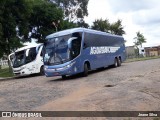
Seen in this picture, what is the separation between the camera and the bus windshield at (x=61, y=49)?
20734 mm

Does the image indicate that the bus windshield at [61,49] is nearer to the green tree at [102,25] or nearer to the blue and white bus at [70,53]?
the blue and white bus at [70,53]

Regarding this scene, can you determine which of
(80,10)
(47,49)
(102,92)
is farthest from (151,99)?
(80,10)

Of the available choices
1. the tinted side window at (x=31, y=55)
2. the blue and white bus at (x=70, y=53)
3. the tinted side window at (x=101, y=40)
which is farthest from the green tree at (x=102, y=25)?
the blue and white bus at (x=70, y=53)

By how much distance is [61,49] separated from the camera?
20859 millimetres

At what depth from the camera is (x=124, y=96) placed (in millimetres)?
11852

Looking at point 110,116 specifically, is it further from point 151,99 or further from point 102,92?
point 102,92

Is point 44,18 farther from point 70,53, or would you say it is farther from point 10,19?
point 70,53

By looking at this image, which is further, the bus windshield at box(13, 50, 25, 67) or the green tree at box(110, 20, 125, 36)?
the green tree at box(110, 20, 125, 36)

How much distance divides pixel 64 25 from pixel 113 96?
38.0m

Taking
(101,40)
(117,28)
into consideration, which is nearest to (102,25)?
(117,28)

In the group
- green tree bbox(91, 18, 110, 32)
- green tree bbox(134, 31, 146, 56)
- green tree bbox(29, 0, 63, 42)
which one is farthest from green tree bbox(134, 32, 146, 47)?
green tree bbox(29, 0, 63, 42)

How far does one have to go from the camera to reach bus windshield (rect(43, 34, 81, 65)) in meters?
20.7

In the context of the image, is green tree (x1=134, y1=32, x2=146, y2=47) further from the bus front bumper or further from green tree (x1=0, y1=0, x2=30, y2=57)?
the bus front bumper

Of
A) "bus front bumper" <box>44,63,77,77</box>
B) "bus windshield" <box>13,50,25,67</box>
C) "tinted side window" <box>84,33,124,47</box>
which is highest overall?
"tinted side window" <box>84,33,124,47</box>
